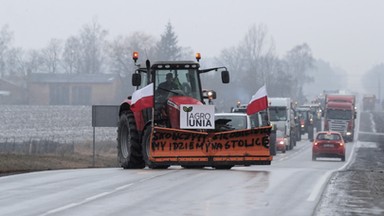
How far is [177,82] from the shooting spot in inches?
968

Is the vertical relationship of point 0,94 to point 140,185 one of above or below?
above

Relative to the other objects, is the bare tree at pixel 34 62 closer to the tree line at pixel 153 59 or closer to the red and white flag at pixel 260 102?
the tree line at pixel 153 59

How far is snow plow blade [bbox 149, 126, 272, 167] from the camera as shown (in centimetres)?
2280

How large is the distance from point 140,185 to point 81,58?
154216 mm

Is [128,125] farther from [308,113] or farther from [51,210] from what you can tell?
[308,113]

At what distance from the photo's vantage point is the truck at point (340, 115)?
72.5 m

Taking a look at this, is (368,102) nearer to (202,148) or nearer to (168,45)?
(168,45)

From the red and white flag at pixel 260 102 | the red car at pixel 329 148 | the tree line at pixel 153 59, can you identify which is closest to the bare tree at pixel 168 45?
the tree line at pixel 153 59

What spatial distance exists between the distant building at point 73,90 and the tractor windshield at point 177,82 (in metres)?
105

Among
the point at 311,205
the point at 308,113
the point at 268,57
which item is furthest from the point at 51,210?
the point at 268,57

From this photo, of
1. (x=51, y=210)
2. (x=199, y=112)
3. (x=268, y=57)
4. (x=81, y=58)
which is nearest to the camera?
(x=51, y=210)

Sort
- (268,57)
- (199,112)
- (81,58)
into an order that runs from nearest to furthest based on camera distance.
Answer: (199,112) < (268,57) < (81,58)

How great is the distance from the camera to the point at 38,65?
6885 inches

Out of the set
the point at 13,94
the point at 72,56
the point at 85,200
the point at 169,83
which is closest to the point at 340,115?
the point at 169,83
